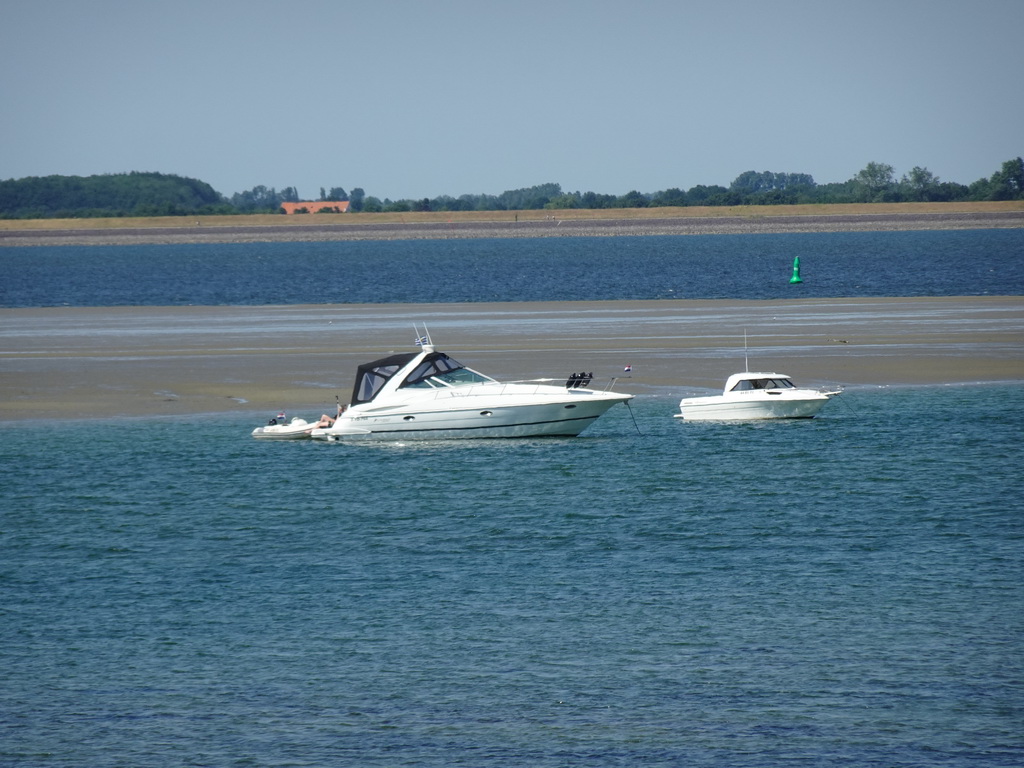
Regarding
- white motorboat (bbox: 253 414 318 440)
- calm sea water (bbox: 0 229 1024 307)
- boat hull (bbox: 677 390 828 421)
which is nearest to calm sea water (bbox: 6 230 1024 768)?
white motorboat (bbox: 253 414 318 440)

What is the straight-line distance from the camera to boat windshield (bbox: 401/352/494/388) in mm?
32188

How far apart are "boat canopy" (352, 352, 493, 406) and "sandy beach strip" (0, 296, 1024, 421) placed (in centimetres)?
520

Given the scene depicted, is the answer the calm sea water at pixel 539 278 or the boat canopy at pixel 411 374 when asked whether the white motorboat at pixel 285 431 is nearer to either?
the boat canopy at pixel 411 374

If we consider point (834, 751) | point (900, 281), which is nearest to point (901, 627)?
point (834, 751)

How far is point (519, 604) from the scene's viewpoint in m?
18.7

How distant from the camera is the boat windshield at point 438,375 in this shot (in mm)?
32188

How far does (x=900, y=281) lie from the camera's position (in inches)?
3349

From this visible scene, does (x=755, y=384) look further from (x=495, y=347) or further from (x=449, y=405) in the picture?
(x=495, y=347)

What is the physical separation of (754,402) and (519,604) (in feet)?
56.4

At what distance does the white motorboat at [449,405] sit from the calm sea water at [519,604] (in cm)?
81

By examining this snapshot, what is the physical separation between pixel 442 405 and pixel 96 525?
10005 mm

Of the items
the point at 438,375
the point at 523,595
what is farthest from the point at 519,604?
the point at 438,375

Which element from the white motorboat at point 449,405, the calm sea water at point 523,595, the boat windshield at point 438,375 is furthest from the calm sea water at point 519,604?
the boat windshield at point 438,375

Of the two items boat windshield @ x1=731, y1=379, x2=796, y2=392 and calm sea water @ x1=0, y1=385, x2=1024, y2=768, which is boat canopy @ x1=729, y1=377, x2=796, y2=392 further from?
calm sea water @ x1=0, y1=385, x2=1024, y2=768
